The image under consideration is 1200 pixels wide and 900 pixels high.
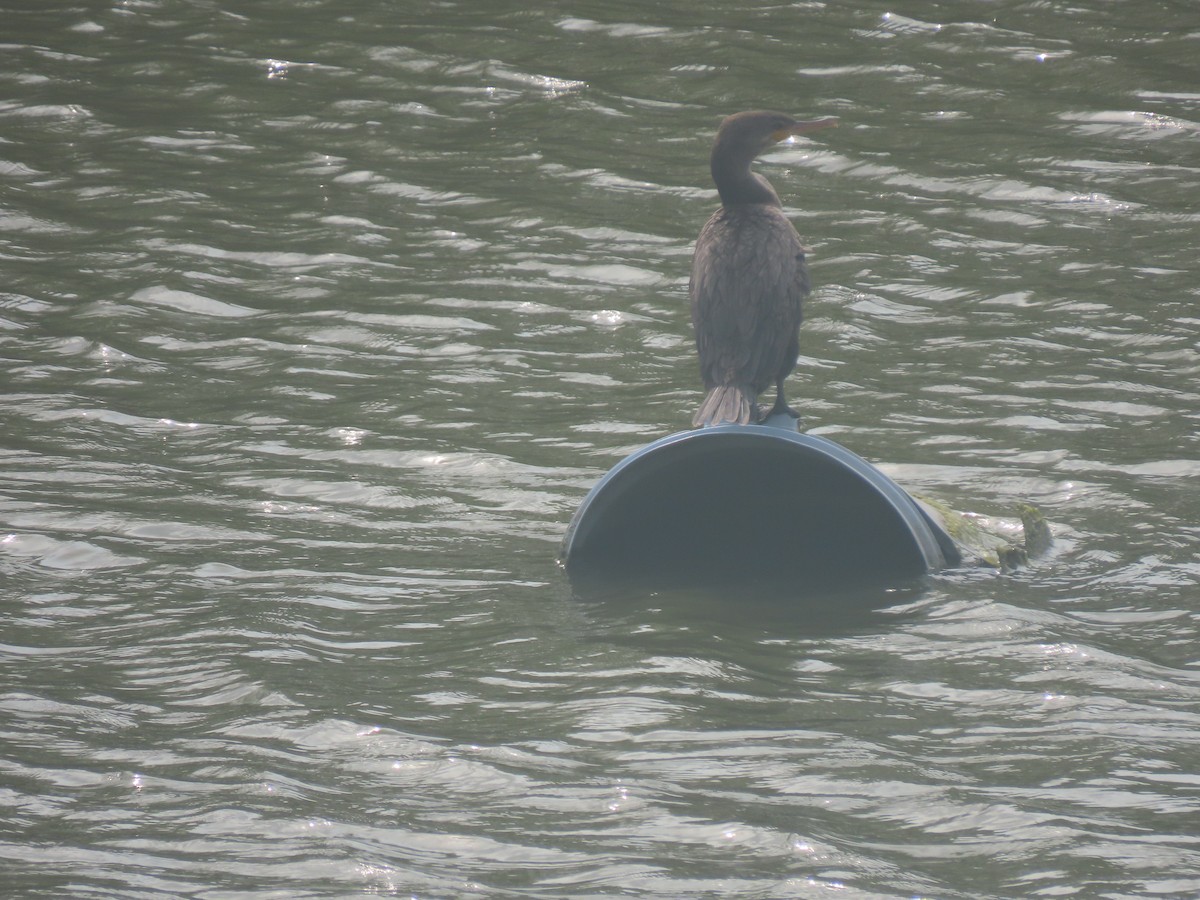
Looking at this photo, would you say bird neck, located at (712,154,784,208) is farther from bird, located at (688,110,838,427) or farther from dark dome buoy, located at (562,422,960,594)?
dark dome buoy, located at (562,422,960,594)

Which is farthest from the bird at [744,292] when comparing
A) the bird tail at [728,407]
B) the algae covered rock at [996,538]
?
the algae covered rock at [996,538]

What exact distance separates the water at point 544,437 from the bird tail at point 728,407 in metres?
0.71

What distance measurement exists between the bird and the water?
76 cm

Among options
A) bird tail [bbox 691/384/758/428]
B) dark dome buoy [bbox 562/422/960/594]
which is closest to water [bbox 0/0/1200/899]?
dark dome buoy [bbox 562/422/960/594]

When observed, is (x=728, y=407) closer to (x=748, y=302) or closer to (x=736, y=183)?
(x=748, y=302)

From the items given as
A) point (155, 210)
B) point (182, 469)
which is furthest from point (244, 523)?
point (155, 210)

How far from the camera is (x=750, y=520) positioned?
5.60 m

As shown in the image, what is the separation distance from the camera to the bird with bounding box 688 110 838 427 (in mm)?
5801

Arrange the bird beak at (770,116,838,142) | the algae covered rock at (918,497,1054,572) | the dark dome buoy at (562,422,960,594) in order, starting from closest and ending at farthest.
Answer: the dark dome buoy at (562,422,960,594), the algae covered rock at (918,497,1054,572), the bird beak at (770,116,838,142)

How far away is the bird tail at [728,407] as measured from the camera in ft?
18.3

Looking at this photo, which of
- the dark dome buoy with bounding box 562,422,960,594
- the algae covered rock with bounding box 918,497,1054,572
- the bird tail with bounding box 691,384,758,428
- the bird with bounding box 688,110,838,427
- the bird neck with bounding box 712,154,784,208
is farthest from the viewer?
the bird neck with bounding box 712,154,784,208

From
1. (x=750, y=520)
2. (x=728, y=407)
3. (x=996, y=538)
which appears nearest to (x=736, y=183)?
(x=728, y=407)

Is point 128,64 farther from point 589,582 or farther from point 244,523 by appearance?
point 589,582

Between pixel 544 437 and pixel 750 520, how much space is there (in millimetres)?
1340
